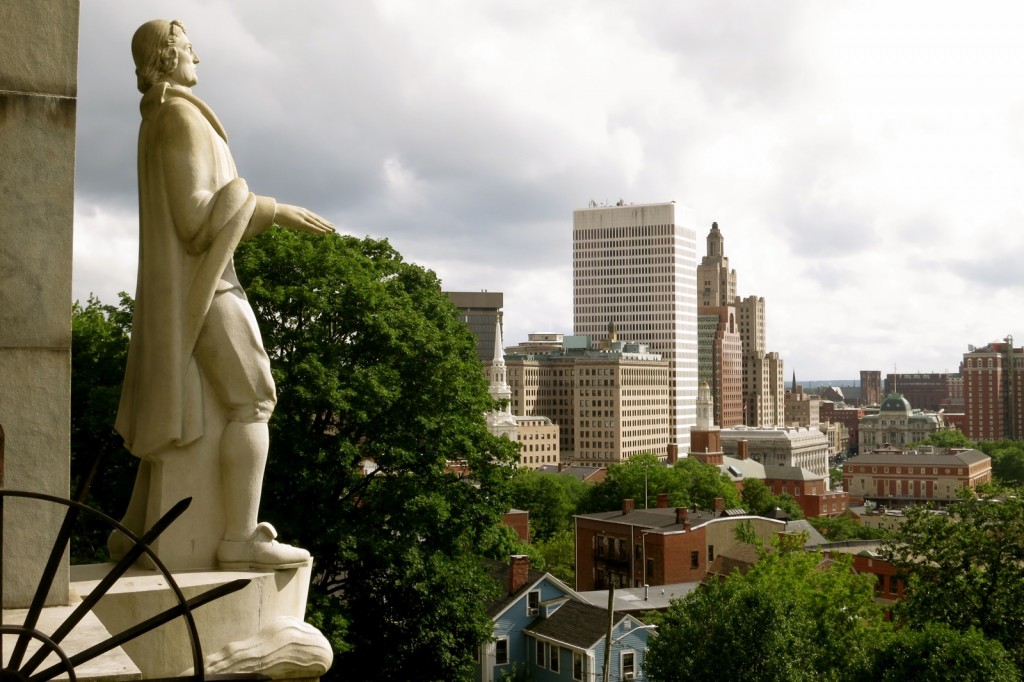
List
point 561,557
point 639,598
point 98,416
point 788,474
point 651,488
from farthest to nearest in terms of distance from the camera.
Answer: point 788,474 → point 651,488 → point 561,557 → point 639,598 → point 98,416

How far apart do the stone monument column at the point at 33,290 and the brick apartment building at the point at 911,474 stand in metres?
165

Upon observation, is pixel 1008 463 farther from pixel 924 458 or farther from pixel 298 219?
pixel 298 219

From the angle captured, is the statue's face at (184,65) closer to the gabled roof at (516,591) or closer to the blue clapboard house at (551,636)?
the blue clapboard house at (551,636)

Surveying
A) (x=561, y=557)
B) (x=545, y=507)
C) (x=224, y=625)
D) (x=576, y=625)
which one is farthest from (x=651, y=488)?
(x=224, y=625)

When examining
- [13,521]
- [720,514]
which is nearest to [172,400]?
[13,521]

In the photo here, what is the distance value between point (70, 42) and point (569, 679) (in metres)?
41.4

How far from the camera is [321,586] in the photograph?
21.5 meters

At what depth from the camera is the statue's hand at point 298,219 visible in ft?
24.4

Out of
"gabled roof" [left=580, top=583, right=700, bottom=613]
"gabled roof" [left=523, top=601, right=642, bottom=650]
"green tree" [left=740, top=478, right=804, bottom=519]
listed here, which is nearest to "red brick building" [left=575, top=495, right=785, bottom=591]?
"gabled roof" [left=580, top=583, right=700, bottom=613]

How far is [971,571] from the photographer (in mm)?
34844

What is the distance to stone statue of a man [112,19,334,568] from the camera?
682 cm

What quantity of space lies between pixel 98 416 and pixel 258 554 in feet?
49.9

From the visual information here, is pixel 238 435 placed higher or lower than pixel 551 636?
higher

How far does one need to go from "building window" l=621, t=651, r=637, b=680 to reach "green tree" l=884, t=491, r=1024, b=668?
11388 millimetres
